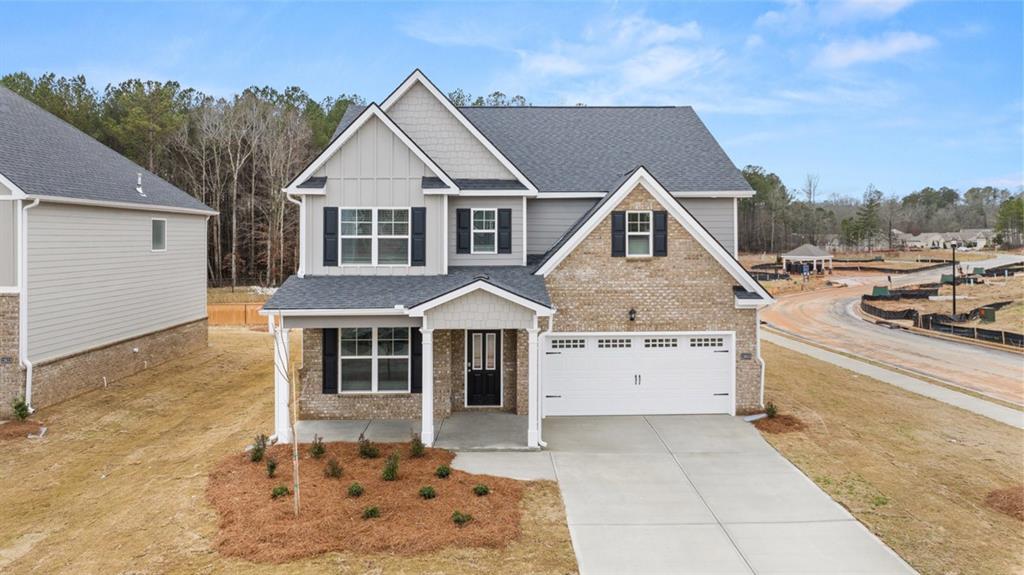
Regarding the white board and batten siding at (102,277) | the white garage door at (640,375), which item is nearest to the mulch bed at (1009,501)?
the white garage door at (640,375)

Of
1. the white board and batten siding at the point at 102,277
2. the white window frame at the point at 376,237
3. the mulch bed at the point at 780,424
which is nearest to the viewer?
the mulch bed at the point at 780,424

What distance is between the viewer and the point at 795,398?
17.0 m

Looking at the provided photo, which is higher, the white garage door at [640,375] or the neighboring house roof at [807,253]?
the neighboring house roof at [807,253]

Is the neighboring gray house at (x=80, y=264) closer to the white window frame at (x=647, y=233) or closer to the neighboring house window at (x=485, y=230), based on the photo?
the neighboring house window at (x=485, y=230)

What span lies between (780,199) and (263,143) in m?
80.8

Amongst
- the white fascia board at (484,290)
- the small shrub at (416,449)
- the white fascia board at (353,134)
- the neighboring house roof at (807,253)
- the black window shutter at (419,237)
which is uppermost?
the white fascia board at (353,134)

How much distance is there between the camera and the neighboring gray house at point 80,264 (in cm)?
1539

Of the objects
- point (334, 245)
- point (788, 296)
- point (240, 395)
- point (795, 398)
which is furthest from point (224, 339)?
point (788, 296)

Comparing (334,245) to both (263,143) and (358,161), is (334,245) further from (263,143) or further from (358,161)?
(263,143)

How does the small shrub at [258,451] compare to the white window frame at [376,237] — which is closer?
the small shrub at [258,451]

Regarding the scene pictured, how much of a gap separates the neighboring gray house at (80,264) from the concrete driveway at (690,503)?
12706mm

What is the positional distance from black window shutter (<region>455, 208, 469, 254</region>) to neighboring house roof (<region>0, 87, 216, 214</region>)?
1102cm

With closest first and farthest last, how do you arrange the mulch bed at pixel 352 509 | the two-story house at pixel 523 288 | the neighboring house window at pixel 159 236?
the mulch bed at pixel 352 509 < the two-story house at pixel 523 288 < the neighboring house window at pixel 159 236

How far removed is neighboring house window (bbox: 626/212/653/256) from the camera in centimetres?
1480
